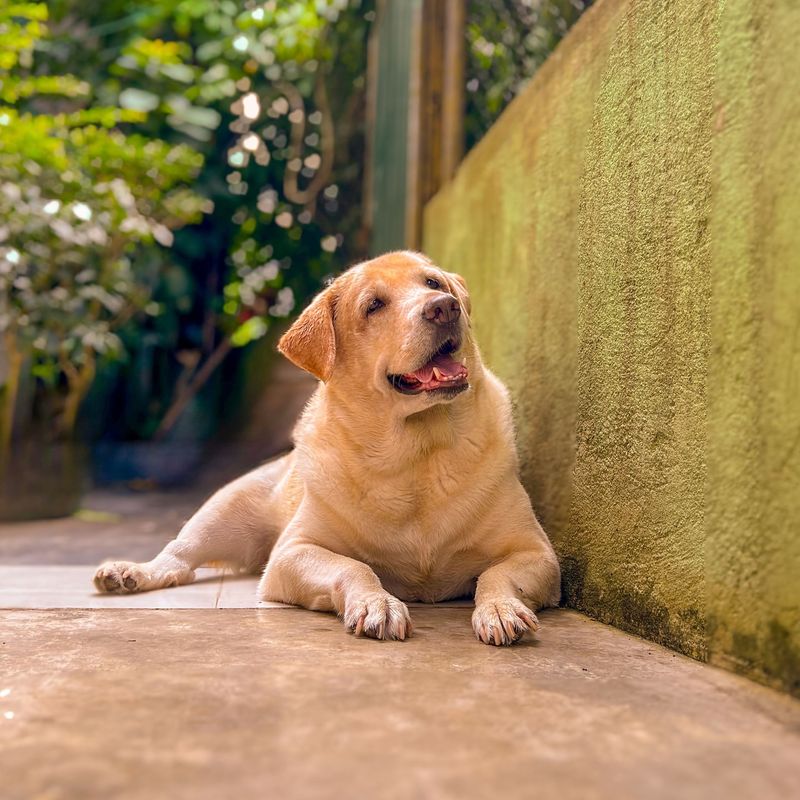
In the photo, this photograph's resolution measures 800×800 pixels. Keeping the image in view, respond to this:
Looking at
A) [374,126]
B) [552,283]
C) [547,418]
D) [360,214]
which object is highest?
[374,126]

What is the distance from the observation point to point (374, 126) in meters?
8.75

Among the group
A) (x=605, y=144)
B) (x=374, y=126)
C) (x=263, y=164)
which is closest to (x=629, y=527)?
(x=605, y=144)

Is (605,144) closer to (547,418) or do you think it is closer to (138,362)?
(547,418)

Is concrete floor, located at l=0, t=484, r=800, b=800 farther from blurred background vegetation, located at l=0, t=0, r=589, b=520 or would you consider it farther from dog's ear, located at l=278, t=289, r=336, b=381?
blurred background vegetation, located at l=0, t=0, r=589, b=520

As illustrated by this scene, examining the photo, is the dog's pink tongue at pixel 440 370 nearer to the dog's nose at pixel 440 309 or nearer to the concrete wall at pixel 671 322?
the dog's nose at pixel 440 309

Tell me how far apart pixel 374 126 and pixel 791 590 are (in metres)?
7.80

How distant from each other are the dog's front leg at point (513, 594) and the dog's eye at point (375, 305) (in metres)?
0.93

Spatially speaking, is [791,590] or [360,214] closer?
[791,590]

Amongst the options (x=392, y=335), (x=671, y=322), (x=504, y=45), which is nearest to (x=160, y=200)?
(x=504, y=45)

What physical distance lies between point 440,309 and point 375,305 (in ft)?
1.02

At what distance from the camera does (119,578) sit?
117 inches

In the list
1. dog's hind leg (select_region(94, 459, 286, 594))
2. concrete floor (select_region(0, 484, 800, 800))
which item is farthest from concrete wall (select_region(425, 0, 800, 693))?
dog's hind leg (select_region(94, 459, 286, 594))

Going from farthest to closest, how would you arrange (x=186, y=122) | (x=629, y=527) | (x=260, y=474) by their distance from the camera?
(x=186, y=122), (x=260, y=474), (x=629, y=527)

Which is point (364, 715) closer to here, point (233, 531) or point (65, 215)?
point (233, 531)
